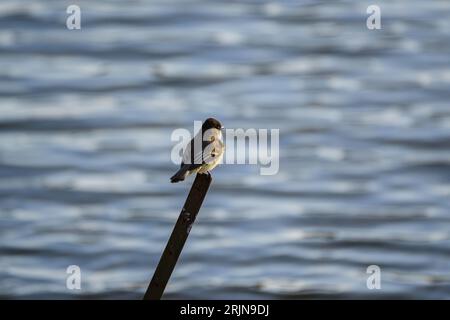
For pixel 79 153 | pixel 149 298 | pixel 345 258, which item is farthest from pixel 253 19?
pixel 149 298

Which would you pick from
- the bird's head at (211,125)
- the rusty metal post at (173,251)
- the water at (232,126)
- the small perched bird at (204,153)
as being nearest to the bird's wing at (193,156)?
the small perched bird at (204,153)

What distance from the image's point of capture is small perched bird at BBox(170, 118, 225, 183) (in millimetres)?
8305

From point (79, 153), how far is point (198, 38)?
4340 millimetres

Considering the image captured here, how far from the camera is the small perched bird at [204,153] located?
8.30 metres

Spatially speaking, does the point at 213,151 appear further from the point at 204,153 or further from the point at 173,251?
the point at 173,251

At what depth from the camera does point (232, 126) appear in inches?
637

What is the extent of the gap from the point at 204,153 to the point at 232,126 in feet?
25.4

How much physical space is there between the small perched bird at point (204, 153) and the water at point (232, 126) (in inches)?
154

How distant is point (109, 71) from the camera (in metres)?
18.6

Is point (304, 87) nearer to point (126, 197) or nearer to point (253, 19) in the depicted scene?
point (253, 19)

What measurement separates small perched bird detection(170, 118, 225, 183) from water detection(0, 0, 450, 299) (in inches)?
154

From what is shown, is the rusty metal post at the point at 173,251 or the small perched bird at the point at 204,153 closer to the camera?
the rusty metal post at the point at 173,251

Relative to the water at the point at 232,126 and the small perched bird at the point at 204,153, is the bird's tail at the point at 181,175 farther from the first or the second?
the water at the point at 232,126

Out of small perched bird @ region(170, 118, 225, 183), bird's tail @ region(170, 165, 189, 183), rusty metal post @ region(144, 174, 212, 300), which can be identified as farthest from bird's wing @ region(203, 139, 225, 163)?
rusty metal post @ region(144, 174, 212, 300)
